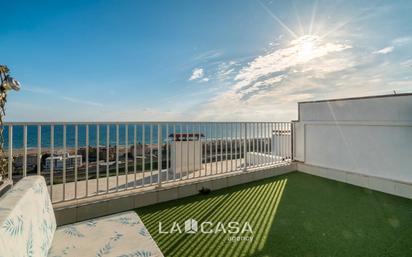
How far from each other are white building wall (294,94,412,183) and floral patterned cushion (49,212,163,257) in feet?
14.1

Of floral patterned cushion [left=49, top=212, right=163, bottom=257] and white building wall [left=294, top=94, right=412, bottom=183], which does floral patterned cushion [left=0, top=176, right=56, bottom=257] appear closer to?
→ floral patterned cushion [left=49, top=212, right=163, bottom=257]

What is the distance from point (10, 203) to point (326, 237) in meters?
2.65

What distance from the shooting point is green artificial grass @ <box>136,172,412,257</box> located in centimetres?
183

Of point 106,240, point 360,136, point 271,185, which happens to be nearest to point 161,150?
point 106,240

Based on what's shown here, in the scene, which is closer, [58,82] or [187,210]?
[187,210]

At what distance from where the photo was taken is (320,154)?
14.9ft

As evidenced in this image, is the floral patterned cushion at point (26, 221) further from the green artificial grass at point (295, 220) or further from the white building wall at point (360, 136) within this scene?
the white building wall at point (360, 136)

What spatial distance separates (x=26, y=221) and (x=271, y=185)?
3625 millimetres

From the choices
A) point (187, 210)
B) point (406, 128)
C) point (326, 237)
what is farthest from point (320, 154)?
point (187, 210)

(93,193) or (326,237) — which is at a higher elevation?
(93,193)

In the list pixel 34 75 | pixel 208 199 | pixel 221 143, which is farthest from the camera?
pixel 34 75

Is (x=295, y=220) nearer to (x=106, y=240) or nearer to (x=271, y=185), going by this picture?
(x=271, y=185)

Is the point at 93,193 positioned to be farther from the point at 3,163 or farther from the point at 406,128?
the point at 406,128

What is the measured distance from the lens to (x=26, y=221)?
1.01m
